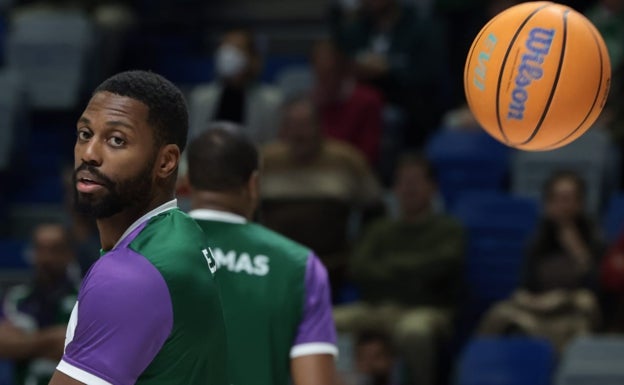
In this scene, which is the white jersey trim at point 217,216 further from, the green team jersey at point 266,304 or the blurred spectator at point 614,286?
the blurred spectator at point 614,286

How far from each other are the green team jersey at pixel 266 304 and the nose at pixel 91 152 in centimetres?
114

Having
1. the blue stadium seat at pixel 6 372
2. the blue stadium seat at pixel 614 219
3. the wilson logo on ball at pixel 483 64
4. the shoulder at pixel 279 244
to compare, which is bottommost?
the blue stadium seat at pixel 6 372

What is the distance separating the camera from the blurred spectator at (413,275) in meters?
7.77

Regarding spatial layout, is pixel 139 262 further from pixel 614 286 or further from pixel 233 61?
pixel 233 61

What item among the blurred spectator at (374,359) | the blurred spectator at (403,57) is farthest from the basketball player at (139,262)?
the blurred spectator at (403,57)

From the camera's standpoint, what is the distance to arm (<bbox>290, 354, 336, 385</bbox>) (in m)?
3.98

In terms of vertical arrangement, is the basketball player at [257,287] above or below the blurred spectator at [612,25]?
below

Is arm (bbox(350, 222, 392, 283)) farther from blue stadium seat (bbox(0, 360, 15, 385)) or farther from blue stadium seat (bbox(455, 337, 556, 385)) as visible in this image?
blue stadium seat (bbox(0, 360, 15, 385))

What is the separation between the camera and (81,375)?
282 centimetres

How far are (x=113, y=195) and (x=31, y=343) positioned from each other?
4.23m

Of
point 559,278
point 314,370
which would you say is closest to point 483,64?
point 314,370

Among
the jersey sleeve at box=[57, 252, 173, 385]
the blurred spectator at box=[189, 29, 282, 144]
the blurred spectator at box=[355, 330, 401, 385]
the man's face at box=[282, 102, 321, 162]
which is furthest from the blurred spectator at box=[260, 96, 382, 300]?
the jersey sleeve at box=[57, 252, 173, 385]

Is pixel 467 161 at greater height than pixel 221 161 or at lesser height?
lesser

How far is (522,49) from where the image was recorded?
402cm
